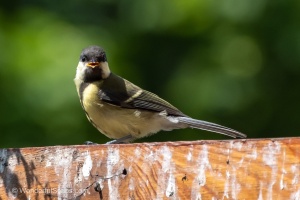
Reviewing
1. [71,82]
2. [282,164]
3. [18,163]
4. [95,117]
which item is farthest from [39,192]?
[71,82]

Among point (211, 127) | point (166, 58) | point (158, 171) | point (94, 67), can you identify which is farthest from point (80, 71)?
point (158, 171)

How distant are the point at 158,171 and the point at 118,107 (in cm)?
204

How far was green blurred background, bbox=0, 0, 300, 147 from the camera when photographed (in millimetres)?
6617

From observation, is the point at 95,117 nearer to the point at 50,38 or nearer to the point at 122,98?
the point at 122,98

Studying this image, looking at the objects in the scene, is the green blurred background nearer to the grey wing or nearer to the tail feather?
the grey wing

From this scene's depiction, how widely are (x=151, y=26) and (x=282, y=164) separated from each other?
4.24 meters

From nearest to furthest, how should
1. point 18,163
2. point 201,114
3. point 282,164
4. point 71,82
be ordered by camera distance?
point 282,164 → point 18,163 → point 71,82 → point 201,114

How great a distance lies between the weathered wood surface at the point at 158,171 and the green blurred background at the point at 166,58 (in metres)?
2.80

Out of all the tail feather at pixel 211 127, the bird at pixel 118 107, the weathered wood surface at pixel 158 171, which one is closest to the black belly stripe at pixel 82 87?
the bird at pixel 118 107

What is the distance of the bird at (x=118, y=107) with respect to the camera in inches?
214

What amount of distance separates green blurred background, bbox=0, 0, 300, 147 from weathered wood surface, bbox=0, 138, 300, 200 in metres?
2.80

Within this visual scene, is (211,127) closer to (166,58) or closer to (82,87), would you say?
(82,87)

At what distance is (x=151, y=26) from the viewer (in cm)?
754

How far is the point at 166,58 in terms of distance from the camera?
7.79 m
